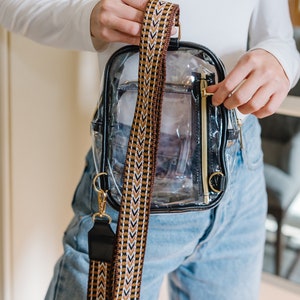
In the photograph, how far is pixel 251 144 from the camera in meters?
0.68

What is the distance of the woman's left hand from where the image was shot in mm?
529

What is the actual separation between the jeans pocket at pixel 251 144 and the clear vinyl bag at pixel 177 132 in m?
0.09

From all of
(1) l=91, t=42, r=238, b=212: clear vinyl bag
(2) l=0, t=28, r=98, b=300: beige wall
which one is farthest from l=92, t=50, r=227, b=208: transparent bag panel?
(2) l=0, t=28, r=98, b=300: beige wall

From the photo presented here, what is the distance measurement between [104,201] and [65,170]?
0.51 m

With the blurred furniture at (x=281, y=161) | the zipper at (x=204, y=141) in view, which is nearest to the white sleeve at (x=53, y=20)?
the zipper at (x=204, y=141)

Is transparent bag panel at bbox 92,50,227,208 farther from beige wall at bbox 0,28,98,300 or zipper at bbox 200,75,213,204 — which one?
beige wall at bbox 0,28,98,300

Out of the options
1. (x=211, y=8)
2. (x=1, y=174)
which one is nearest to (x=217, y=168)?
(x=211, y=8)

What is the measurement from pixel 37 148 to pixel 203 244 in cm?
43

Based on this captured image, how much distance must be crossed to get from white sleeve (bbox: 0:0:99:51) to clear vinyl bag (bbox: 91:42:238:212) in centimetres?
5

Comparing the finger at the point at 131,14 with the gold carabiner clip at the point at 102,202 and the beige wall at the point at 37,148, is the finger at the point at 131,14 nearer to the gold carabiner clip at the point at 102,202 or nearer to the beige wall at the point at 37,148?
the gold carabiner clip at the point at 102,202

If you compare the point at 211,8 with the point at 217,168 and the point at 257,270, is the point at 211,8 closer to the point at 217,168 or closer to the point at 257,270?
the point at 217,168

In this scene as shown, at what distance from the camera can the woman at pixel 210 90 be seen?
542 mm

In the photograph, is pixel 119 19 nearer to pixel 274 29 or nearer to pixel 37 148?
pixel 274 29

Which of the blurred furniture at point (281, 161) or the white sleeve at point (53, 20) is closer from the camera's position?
the white sleeve at point (53, 20)
